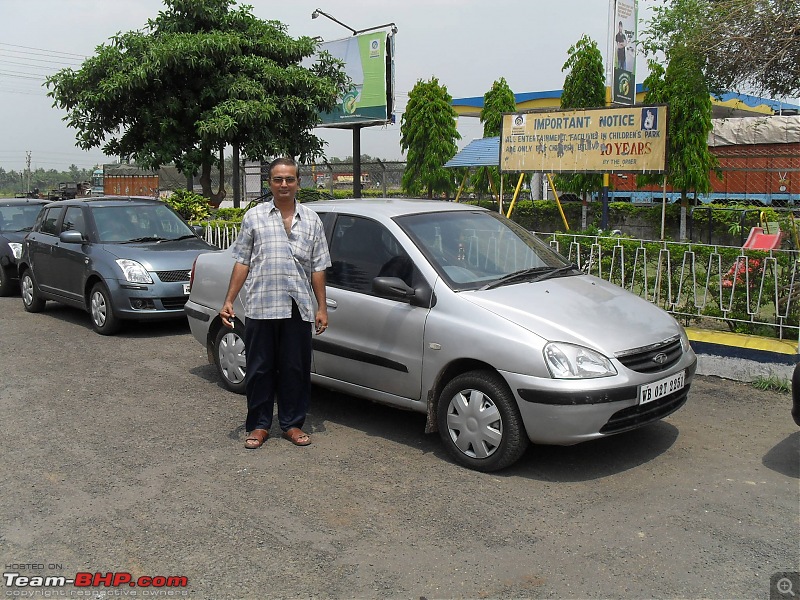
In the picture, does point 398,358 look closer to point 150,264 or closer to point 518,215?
point 150,264

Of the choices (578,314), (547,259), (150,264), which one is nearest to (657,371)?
(578,314)

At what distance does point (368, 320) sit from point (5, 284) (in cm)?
947

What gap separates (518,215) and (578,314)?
43.3 ft

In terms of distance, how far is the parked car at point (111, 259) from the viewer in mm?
9180

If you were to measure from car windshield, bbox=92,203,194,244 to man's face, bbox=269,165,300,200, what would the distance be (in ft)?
17.3

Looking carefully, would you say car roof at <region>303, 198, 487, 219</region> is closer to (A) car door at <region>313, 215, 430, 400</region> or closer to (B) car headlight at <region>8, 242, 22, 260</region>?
(A) car door at <region>313, 215, 430, 400</region>

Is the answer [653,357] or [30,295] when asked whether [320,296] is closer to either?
[653,357]

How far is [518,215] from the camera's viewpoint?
17.9 m

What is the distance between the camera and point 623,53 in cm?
1694

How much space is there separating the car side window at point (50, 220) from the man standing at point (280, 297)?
634 cm

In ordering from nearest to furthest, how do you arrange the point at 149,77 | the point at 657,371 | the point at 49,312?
the point at 657,371 < the point at 49,312 < the point at 149,77

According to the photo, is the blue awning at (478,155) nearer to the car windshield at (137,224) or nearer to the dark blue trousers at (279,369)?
the car windshield at (137,224)

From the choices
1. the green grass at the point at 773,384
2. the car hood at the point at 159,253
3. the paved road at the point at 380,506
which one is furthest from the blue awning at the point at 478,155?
the paved road at the point at 380,506

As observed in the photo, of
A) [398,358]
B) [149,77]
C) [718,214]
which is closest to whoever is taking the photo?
[398,358]
